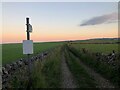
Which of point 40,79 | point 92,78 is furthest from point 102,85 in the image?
point 40,79

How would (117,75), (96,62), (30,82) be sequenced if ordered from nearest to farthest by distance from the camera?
(30,82) < (117,75) < (96,62)

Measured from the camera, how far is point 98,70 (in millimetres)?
18516

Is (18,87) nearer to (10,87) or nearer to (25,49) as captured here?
A: (10,87)

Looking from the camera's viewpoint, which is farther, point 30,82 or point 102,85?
point 102,85

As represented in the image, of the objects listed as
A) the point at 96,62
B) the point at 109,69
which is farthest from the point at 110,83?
the point at 96,62

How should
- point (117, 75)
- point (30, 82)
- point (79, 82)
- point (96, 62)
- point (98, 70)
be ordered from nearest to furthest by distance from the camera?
point (30, 82), point (79, 82), point (117, 75), point (98, 70), point (96, 62)

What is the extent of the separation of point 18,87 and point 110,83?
5233mm

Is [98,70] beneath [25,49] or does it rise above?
beneath

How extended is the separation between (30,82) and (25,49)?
5.14 feet

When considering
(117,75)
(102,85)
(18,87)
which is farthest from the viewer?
(117,75)

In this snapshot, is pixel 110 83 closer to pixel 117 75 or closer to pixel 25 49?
pixel 117 75

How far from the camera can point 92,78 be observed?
50.6 feet

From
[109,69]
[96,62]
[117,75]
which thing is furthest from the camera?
[96,62]

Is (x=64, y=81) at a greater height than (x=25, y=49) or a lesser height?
lesser
